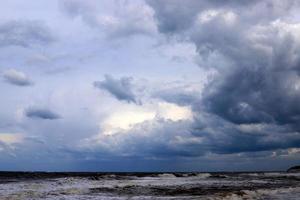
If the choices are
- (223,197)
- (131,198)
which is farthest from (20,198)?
(223,197)

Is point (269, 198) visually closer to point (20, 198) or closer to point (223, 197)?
point (223, 197)

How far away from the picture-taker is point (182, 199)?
3644 cm

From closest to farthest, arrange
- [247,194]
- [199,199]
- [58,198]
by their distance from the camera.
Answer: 1. [199,199]
2. [58,198]
3. [247,194]

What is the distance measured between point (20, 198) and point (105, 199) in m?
6.75

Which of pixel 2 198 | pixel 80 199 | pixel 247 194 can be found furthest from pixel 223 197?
pixel 2 198

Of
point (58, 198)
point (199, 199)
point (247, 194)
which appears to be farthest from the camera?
point (247, 194)

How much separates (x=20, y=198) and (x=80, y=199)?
4.75 metres

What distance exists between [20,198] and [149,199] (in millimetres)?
10297

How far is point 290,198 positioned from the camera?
37.8 m

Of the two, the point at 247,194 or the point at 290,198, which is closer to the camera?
the point at 290,198

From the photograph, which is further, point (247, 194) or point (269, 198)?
point (247, 194)

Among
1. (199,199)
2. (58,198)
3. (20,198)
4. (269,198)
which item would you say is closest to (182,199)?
(199,199)

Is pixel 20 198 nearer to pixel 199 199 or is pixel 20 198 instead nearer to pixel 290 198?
pixel 199 199

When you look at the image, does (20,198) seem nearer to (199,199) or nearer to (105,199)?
(105,199)
